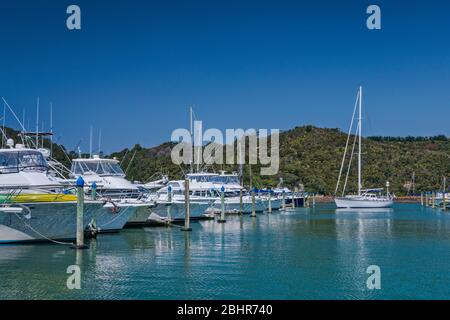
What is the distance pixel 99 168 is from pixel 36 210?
14139 mm

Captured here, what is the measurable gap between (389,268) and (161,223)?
25.3 m

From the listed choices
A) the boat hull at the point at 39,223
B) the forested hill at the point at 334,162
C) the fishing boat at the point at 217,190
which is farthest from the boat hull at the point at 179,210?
the forested hill at the point at 334,162

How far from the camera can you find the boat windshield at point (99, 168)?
4356cm

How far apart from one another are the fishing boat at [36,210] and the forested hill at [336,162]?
70717 mm

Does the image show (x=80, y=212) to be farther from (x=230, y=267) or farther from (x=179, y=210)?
(x=179, y=210)

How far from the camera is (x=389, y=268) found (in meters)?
24.5

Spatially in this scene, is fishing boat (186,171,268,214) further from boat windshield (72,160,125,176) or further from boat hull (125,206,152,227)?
boat windshield (72,160,125,176)

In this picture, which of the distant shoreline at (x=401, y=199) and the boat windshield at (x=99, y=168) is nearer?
the boat windshield at (x=99, y=168)

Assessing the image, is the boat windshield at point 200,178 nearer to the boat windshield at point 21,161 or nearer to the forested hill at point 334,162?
the boat windshield at point 21,161

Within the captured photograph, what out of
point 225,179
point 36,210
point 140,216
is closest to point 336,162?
point 225,179

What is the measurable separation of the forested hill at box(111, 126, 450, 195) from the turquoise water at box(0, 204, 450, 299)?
72.1 metres

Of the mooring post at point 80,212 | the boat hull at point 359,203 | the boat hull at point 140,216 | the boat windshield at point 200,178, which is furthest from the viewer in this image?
the boat hull at point 359,203
